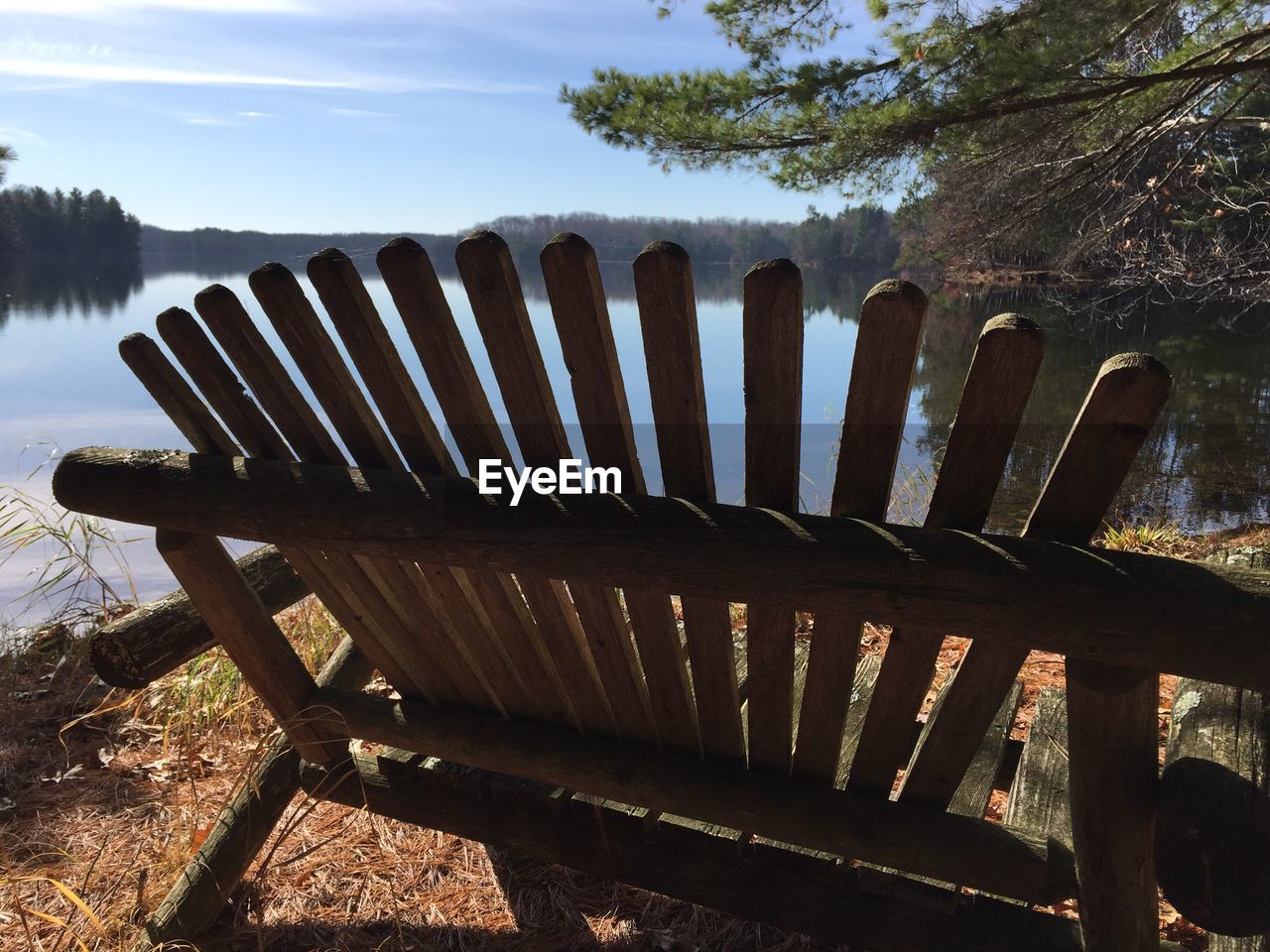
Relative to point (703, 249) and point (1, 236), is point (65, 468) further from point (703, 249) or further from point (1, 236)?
point (1, 236)

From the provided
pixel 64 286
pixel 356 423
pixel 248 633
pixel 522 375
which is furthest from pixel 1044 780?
pixel 64 286

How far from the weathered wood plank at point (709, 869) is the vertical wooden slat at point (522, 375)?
411mm

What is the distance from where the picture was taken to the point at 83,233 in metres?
22.5

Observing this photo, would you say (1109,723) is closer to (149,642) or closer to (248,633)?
(248,633)

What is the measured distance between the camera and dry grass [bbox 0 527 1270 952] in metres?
1.94

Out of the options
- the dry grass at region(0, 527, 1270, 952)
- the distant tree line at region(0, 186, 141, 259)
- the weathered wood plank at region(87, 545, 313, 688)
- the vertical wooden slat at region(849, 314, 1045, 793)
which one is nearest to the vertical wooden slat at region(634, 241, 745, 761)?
the vertical wooden slat at region(849, 314, 1045, 793)

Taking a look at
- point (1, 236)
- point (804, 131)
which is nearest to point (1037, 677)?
point (804, 131)

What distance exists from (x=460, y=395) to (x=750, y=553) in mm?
526

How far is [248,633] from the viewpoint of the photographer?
1.80m

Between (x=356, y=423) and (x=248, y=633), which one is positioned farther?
(x=248, y=633)

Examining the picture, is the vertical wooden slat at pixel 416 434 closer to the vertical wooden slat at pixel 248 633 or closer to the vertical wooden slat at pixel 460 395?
the vertical wooden slat at pixel 460 395

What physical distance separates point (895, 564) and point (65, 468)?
4.75ft

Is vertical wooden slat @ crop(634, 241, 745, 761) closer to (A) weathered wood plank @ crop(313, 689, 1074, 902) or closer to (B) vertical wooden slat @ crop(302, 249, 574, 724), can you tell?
(A) weathered wood plank @ crop(313, 689, 1074, 902)

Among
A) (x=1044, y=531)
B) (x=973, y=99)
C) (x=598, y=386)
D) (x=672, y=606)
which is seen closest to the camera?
(x=1044, y=531)
